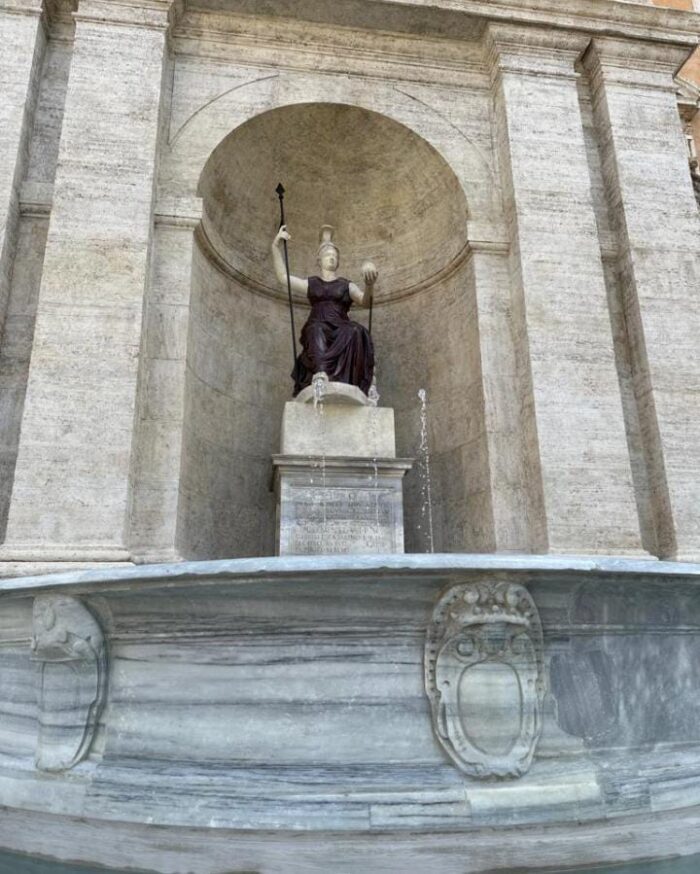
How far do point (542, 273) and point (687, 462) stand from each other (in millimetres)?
2398

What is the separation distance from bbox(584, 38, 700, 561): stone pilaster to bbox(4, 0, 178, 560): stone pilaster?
197 inches

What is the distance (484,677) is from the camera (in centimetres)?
258

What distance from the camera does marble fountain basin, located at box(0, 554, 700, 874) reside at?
8.00ft

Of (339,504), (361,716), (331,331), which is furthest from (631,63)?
(361,716)

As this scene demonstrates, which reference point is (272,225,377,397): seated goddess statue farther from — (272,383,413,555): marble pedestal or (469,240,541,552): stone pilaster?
(469,240,541,552): stone pilaster

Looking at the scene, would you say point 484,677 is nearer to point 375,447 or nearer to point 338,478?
point 338,478

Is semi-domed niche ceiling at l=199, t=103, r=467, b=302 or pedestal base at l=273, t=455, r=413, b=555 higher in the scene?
semi-domed niche ceiling at l=199, t=103, r=467, b=302

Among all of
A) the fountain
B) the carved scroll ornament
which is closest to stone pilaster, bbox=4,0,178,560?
the carved scroll ornament

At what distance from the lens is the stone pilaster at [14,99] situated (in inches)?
259

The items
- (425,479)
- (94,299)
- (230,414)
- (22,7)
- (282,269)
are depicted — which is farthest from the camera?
(425,479)

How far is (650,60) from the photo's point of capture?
28.0 ft

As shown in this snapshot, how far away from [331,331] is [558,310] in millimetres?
2375

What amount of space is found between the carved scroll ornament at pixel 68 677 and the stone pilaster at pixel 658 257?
17.8 feet

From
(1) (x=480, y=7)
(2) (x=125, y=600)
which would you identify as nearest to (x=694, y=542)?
(2) (x=125, y=600)
